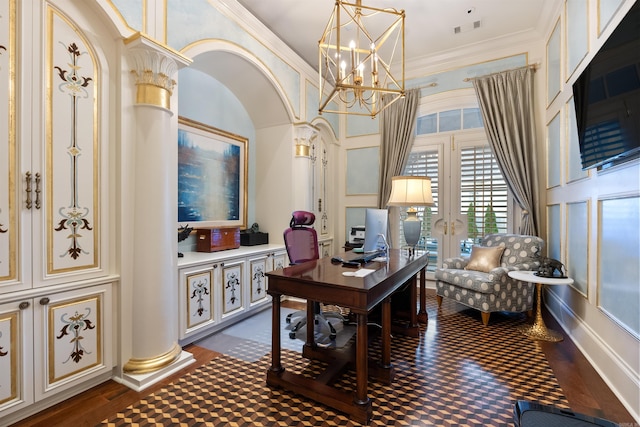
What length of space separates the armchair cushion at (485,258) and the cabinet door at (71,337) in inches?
147

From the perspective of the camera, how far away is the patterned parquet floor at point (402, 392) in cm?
185

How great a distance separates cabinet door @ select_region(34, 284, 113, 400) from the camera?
189cm

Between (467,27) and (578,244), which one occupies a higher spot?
(467,27)

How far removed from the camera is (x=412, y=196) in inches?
114

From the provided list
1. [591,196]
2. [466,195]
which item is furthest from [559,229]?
[466,195]

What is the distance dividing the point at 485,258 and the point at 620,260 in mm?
1705

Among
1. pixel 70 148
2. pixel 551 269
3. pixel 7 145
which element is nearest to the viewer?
pixel 7 145

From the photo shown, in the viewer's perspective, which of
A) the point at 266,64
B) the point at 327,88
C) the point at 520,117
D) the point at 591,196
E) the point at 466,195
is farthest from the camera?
the point at 327,88

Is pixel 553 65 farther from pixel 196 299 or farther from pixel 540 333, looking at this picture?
pixel 196 299

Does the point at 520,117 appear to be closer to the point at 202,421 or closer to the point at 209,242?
the point at 209,242

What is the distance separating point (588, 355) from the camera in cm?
252

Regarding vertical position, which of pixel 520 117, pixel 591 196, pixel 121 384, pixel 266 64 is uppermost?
pixel 266 64

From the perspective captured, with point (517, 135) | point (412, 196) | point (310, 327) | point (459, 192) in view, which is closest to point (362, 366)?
point (310, 327)

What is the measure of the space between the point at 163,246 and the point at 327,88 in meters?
4.03
